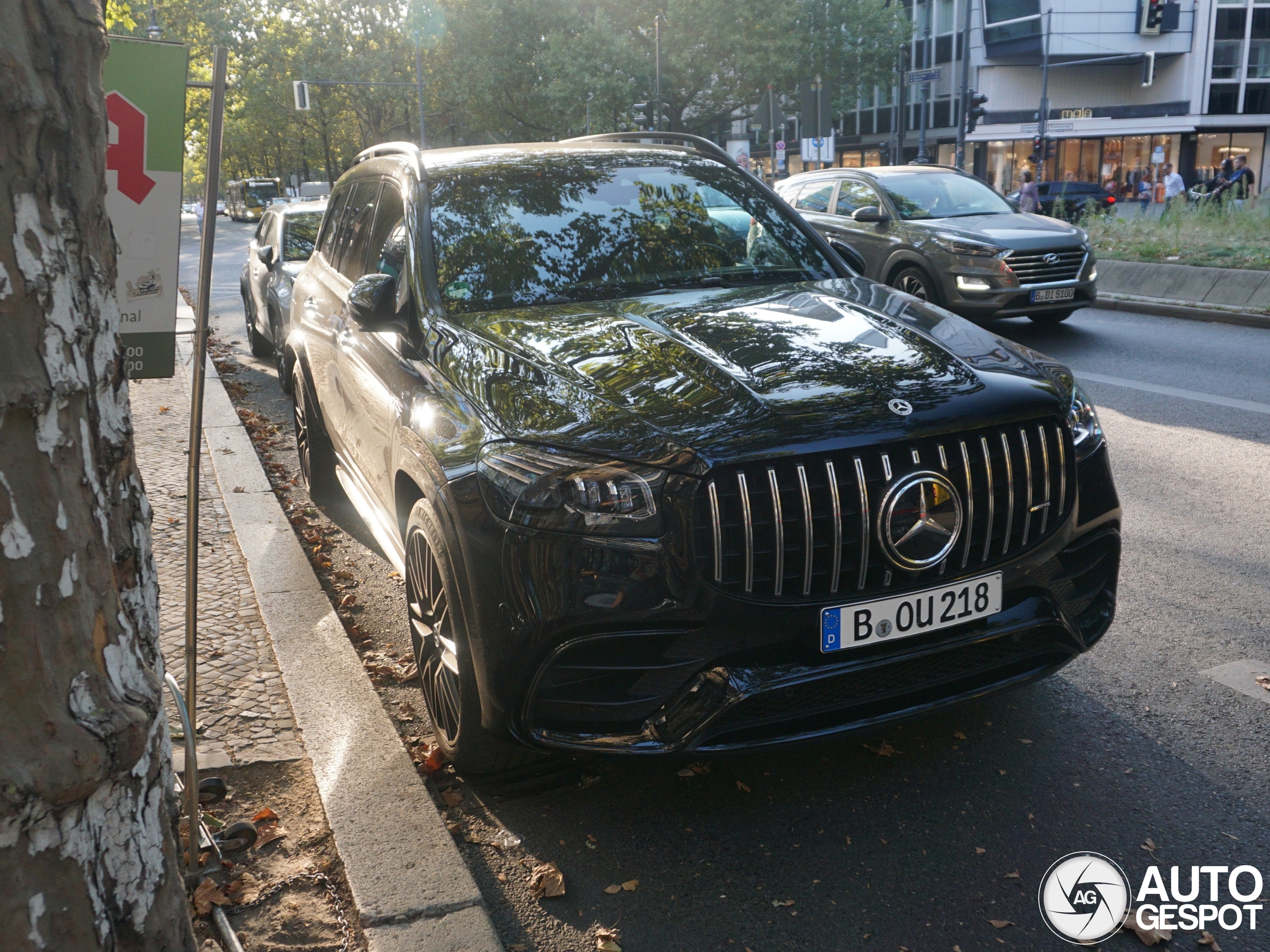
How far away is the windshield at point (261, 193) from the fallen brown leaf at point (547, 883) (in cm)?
7262

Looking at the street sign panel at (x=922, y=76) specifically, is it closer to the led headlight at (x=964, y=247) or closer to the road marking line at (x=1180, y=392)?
the led headlight at (x=964, y=247)

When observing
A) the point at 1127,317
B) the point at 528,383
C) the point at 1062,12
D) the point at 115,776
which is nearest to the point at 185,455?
the point at 528,383

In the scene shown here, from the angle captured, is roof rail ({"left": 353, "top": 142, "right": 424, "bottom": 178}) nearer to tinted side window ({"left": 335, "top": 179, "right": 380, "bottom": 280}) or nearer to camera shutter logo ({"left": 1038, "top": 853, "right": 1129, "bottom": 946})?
tinted side window ({"left": 335, "top": 179, "right": 380, "bottom": 280})

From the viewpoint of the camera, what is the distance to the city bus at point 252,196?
234 ft

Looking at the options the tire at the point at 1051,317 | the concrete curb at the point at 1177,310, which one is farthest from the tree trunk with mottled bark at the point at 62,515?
the concrete curb at the point at 1177,310

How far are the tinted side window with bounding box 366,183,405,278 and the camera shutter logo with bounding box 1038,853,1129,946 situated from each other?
2853 mm

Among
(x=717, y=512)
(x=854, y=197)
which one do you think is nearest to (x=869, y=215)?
(x=854, y=197)

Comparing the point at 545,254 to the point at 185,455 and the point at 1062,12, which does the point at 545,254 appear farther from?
the point at 1062,12

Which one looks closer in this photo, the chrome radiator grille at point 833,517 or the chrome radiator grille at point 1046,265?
the chrome radiator grille at point 833,517

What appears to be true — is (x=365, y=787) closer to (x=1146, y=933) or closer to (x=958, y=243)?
(x=1146, y=933)

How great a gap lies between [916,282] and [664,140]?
692 centimetres

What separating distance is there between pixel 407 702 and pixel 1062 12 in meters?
54.2

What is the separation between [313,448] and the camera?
245 inches

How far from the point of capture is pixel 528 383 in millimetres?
3303
